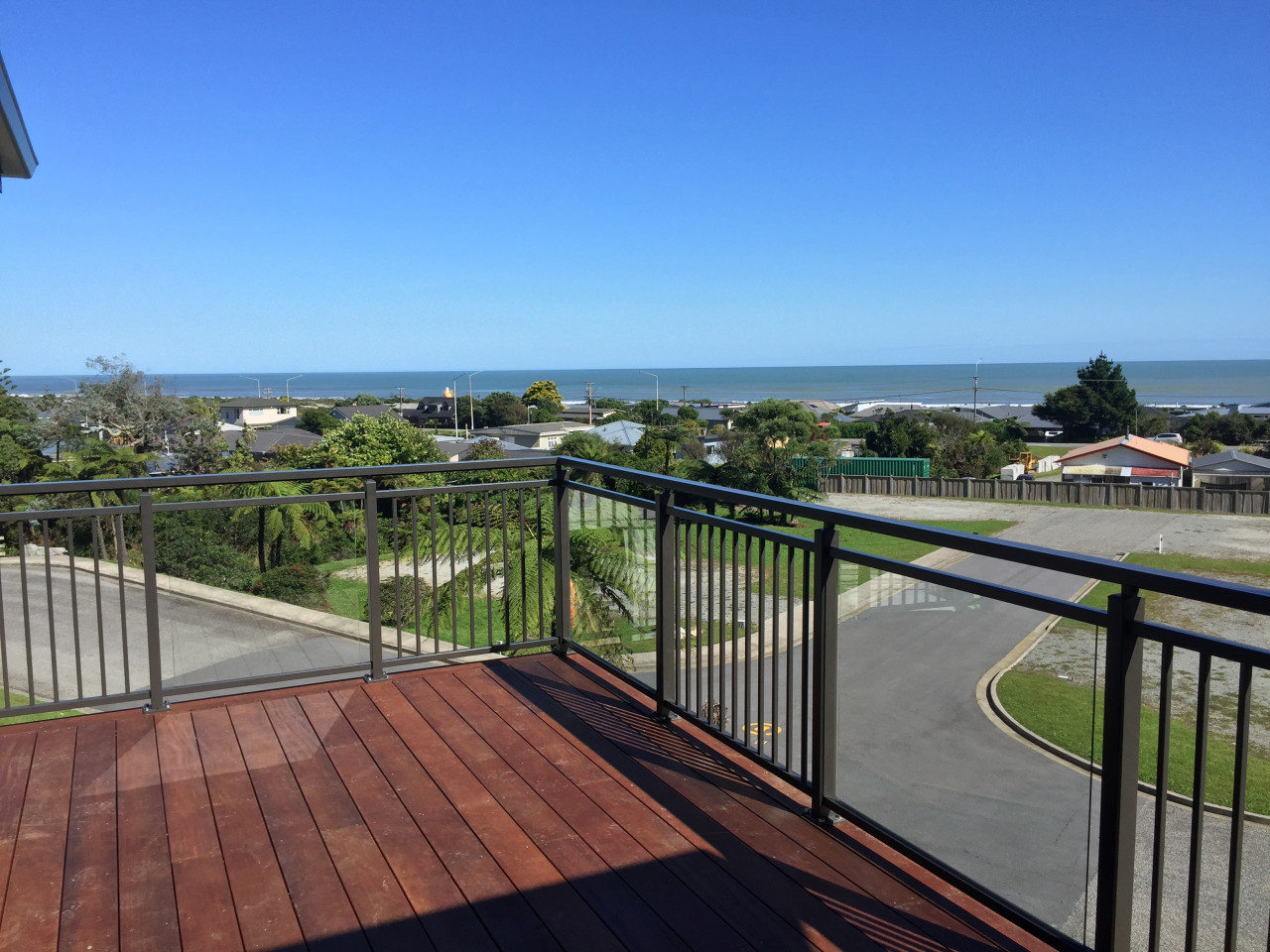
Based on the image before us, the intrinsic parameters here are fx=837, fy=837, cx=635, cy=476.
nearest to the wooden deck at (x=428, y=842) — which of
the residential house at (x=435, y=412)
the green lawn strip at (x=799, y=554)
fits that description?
the green lawn strip at (x=799, y=554)

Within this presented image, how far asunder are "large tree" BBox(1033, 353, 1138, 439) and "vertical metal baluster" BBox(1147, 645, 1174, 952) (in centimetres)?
9266

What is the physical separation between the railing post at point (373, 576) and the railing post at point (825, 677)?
224 cm

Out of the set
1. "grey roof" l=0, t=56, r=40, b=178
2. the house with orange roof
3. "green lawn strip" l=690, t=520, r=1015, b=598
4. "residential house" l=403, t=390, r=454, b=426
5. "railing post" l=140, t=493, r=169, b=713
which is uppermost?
"grey roof" l=0, t=56, r=40, b=178

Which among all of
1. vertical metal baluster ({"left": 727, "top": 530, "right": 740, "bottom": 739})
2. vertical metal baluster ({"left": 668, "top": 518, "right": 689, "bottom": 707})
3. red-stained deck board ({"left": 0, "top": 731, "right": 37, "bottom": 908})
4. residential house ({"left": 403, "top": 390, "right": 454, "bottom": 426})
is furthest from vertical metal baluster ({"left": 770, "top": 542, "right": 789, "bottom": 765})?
residential house ({"left": 403, "top": 390, "right": 454, "bottom": 426})

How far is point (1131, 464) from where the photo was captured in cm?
5703

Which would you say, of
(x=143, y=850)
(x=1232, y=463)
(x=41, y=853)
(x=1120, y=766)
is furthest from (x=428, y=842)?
(x=1232, y=463)

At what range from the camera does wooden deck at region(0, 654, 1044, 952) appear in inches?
83.3

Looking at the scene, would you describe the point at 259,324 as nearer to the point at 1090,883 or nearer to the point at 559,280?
the point at 559,280

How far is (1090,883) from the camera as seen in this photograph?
1892 millimetres

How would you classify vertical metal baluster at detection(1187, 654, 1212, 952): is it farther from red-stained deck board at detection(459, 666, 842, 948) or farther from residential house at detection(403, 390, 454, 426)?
residential house at detection(403, 390, 454, 426)

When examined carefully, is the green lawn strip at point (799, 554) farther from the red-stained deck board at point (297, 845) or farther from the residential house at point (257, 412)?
the residential house at point (257, 412)

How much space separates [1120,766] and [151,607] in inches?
145

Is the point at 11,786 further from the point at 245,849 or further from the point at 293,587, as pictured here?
the point at 293,587

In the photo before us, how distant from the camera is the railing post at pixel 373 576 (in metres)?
3.98
